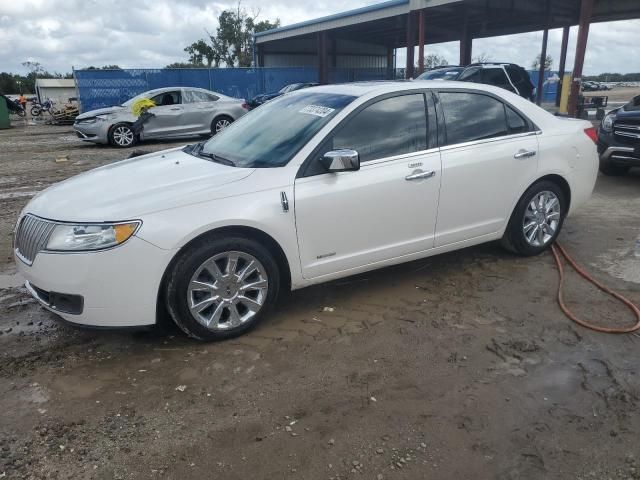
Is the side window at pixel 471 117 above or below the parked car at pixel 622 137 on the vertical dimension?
above

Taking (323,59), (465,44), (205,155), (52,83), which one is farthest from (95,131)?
(52,83)

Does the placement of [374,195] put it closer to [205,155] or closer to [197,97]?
[205,155]

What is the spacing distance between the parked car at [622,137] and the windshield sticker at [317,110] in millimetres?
6067

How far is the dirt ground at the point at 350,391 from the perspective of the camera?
8.11ft

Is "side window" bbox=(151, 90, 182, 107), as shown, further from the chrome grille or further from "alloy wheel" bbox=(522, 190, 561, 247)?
"alloy wheel" bbox=(522, 190, 561, 247)

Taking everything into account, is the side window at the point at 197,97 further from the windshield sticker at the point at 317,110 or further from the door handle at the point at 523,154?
the door handle at the point at 523,154

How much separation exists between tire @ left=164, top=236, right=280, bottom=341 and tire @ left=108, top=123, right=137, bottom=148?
461 inches

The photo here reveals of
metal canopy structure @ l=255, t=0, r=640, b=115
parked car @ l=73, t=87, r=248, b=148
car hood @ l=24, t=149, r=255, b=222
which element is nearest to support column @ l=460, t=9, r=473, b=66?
metal canopy structure @ l=255, t=0, r=640, b=115

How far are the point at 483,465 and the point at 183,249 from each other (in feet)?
6.83

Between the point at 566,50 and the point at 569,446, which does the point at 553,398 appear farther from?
the point at 566,50

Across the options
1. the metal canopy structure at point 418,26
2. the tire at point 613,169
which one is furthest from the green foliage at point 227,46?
the tire at point 613,169

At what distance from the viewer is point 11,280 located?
188 inches

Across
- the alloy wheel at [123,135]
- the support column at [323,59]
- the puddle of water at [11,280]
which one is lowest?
the puddle of water at [11,280]

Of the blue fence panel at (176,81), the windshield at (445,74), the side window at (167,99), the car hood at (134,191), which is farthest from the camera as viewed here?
the blue fence panel at (176,81)
